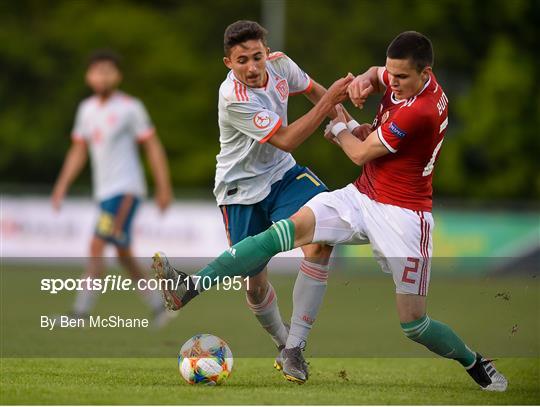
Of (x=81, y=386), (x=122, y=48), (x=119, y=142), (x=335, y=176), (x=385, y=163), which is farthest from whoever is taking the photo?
(x=122, y=48)

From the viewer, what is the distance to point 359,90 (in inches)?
295

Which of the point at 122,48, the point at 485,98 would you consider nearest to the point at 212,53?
the point at 122,48

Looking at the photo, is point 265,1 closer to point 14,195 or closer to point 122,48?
point 122,48

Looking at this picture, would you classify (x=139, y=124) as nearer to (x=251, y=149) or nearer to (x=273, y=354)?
(x=273, y=354)

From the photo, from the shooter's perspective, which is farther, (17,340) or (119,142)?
(119,142)

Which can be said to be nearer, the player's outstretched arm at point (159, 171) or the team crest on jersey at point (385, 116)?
the team crest on jersey at point (385, 116)

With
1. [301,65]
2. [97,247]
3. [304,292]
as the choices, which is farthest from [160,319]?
[301,65]

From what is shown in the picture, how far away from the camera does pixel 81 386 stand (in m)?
7.03

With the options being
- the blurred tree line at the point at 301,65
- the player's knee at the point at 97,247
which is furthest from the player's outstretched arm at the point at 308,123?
the blurred tree line at the point at 301,65

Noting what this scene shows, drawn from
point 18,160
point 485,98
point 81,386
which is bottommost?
point 18,160

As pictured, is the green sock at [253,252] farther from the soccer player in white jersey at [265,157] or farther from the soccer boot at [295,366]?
the soccer boot at [295,366]

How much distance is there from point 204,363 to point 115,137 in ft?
17.2

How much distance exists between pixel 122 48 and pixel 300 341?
929 inches

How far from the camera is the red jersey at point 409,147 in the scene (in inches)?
286
